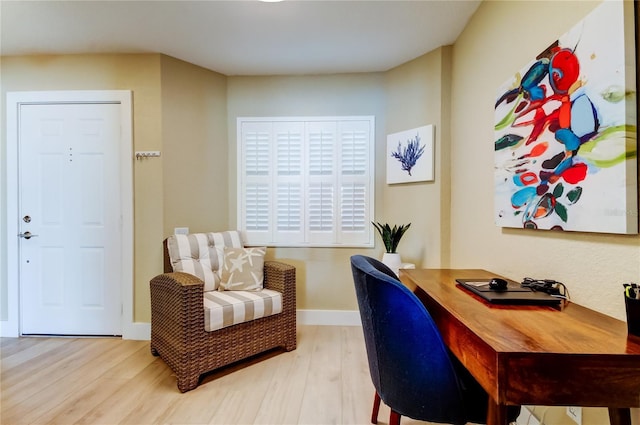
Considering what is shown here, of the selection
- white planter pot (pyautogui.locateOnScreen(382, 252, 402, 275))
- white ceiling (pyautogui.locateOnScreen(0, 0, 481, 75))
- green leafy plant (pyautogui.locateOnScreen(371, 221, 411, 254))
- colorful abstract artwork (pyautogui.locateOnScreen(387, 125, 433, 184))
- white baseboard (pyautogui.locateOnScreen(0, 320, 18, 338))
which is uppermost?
white ceiling (pyautogui.locateOnScreen(0, 0, 481, 75))

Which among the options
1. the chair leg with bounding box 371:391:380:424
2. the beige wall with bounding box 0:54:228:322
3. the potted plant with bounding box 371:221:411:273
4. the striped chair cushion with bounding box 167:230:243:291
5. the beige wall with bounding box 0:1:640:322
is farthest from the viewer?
the beige wall with bounding box 0:54:228:322

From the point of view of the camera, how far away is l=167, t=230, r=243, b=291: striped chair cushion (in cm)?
224

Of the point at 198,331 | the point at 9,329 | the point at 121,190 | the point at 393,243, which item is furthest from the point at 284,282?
the point at 9,329

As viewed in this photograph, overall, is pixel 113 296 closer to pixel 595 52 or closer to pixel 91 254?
pixel 91 254

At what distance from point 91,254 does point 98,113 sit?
124 cm

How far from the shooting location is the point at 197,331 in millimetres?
1808

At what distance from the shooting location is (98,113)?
249 cm

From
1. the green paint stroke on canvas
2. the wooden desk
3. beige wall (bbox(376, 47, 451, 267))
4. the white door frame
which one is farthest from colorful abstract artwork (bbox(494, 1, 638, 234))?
the white door frame

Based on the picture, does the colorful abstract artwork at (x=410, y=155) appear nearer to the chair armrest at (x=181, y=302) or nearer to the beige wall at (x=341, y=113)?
the beige wall at (x=341, y=113)

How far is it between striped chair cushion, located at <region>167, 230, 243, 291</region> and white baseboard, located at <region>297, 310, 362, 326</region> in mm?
951

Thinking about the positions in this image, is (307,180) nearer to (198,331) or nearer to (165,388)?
(198,331)

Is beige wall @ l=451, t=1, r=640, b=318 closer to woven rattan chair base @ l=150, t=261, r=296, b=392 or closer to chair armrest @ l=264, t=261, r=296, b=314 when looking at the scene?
chair armrest @ l=264, t=261, r=296, b=314

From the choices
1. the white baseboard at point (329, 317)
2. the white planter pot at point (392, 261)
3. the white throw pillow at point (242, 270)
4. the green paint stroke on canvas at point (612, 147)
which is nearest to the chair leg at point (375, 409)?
the white planter pot at point (392, 261)

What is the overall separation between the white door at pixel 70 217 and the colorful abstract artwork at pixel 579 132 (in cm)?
294
